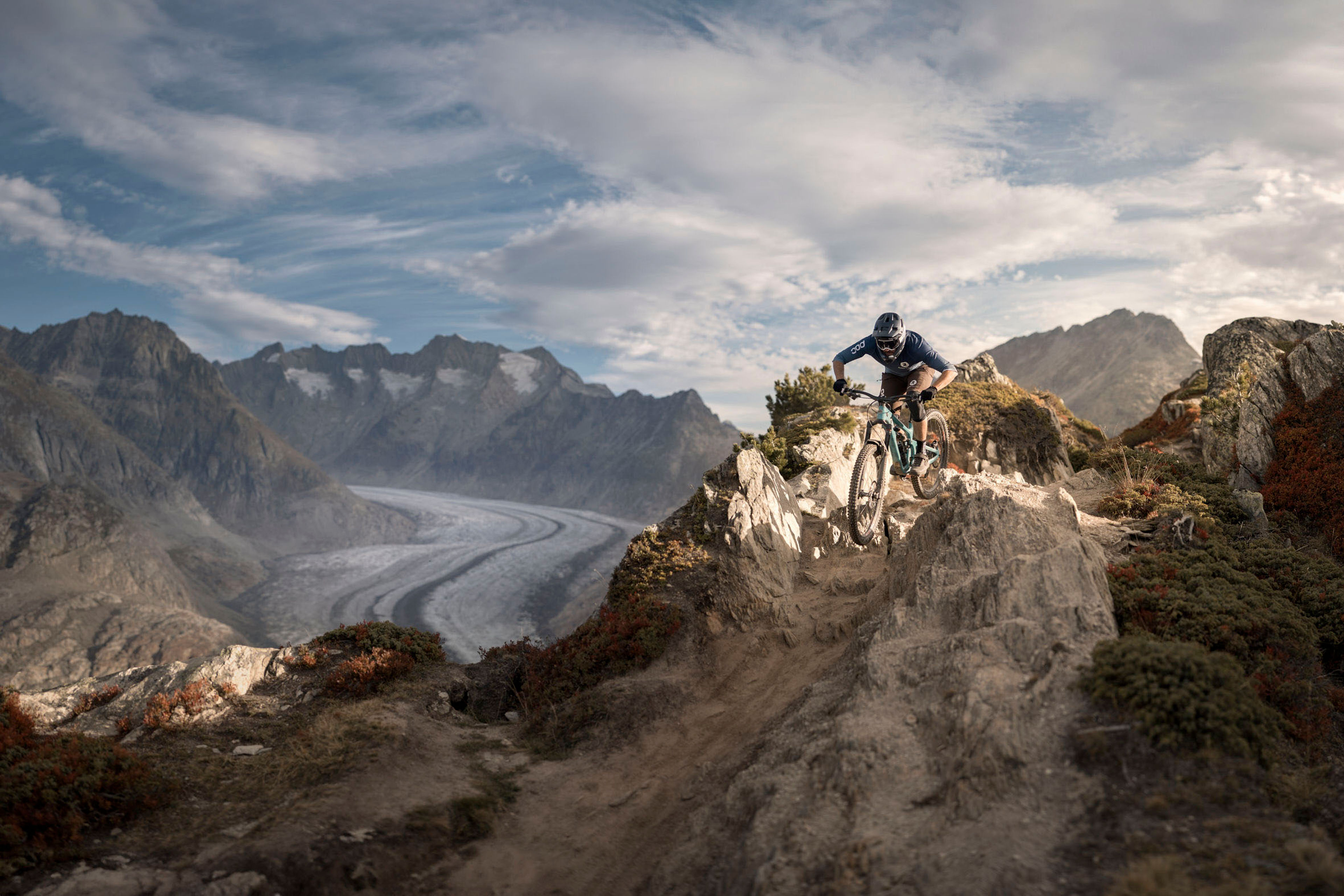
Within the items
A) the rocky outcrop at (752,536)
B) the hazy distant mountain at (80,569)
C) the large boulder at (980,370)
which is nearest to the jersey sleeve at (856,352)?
the rocky outcrop at (752,536)

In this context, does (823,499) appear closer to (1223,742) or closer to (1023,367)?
(1223,742)

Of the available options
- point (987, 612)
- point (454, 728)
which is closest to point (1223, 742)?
point (987, 612)

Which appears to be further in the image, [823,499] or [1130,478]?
[823,499]

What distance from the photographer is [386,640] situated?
17.3 metres

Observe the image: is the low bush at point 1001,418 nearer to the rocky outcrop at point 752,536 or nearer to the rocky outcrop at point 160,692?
the rocky outcrop at point 752,536

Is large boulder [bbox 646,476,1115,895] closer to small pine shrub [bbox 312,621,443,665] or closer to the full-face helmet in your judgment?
the full-face helmet

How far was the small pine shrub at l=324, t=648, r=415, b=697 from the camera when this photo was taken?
15500 millimetres

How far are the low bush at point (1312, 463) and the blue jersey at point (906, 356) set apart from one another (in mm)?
9228

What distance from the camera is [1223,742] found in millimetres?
6797

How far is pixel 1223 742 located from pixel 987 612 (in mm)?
3299

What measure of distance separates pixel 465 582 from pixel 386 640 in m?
97.3

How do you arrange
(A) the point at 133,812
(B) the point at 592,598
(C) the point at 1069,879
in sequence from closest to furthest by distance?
(C) the point at 1069,879, (A) the point at 133,812, (B) the point at 592,598

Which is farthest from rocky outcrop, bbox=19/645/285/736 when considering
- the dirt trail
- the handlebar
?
the handlebar

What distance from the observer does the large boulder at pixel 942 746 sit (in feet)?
21.9
